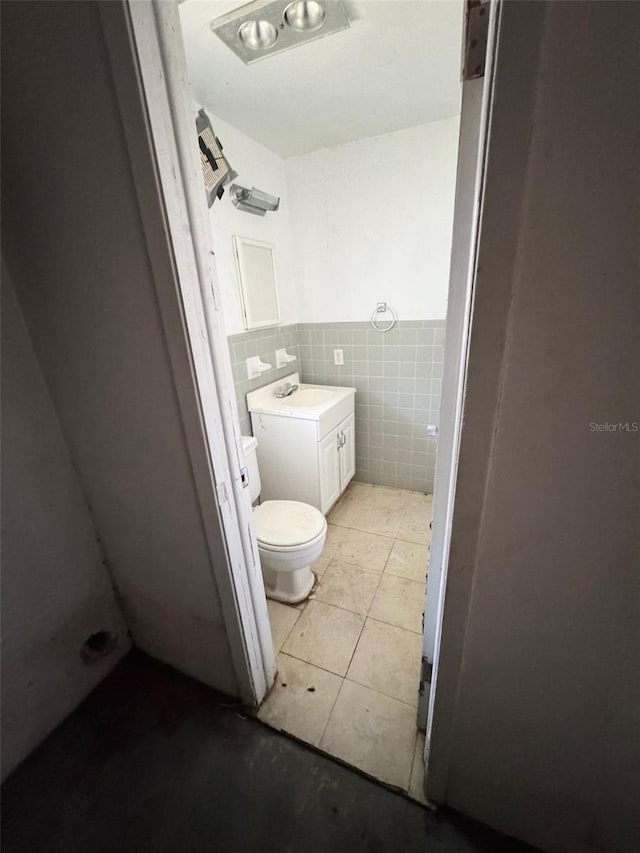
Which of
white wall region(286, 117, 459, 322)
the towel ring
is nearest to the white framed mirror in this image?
white wall region(286, 117, 459, 322)

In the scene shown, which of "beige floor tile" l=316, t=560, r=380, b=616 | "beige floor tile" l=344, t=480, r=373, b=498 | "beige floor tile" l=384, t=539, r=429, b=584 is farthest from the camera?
"beige floor tile" l=344, t=480, r=373, b=498

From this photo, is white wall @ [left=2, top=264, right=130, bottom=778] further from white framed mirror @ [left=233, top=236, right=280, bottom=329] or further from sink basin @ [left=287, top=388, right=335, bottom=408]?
sink basin @ [left=287, top=388, right=335, bottom=408]

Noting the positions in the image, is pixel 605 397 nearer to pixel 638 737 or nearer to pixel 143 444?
pixel 638 737

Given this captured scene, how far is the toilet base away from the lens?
1606 millimetres

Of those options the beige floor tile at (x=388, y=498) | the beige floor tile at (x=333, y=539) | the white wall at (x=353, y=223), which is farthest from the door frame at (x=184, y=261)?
the beige floor tile at (x=388, y=498)

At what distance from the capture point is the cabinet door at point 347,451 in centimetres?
225

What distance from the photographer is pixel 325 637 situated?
144 centimetres

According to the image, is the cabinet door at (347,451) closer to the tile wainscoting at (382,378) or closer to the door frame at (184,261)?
the tile wainscoting at (382,378)

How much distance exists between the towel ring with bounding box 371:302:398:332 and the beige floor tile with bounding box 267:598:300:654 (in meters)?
1.77

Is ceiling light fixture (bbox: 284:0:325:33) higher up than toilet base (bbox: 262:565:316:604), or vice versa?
ceiling light fixture (bbox: 284:0:325:33)

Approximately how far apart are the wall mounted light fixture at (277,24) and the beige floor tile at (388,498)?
2.32 m

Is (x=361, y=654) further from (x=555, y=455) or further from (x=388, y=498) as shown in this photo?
(x=555, y=455)

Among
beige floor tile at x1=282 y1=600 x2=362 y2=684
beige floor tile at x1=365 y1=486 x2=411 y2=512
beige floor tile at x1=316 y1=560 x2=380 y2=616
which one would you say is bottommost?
beige floor tile at x1=282 y1=600 x2=362 y2=684

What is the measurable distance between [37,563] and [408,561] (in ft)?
5.38
